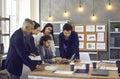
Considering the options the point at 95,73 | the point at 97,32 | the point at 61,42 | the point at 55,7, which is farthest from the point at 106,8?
the point at 95,73

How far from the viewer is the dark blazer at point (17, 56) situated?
10.6 ft

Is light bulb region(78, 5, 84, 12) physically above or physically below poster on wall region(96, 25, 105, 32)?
above

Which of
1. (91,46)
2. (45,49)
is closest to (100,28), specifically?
(91,46)

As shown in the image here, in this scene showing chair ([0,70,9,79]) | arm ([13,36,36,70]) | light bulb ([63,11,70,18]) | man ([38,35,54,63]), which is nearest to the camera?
arm ([13,36,36,70])

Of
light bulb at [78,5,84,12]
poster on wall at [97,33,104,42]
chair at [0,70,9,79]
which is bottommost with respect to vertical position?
chair at [0,70,9,79]

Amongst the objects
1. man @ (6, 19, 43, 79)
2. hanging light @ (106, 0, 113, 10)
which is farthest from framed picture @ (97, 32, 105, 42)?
man @ (6, 19, 43, 79)

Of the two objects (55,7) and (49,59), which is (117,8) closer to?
(55,7)

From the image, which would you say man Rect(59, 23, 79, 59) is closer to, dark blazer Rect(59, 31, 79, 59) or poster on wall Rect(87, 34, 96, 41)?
dark blazer Rect(59, 31, 79, 59)

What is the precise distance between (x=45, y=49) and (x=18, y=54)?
947mm

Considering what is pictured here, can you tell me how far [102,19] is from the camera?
7102 millimetres

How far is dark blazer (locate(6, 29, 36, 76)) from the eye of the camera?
3.22 m

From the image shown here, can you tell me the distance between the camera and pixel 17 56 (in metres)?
3.34

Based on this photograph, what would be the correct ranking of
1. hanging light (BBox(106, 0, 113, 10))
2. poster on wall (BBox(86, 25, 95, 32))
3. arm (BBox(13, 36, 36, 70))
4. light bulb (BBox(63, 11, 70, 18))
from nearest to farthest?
arm (BBox(13, 36, 36, 70)) → hanging light (BBox(106, 0, 113, 10)) → poster on wall (BBox(86, 25, 95, 32)) → light bulb (BBox(63, 11, 70, 18))

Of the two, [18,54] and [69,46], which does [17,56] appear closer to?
[18,54]
